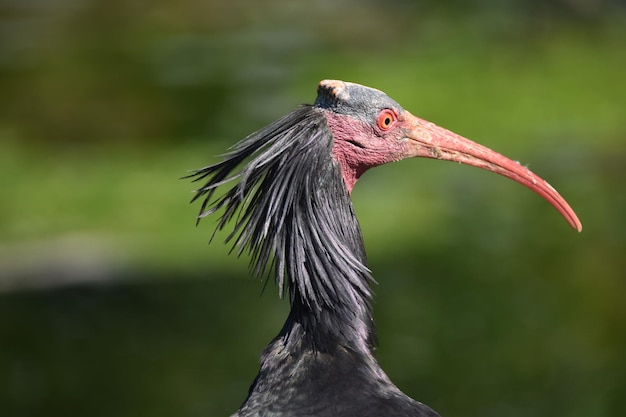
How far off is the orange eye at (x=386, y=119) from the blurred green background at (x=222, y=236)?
4.07m

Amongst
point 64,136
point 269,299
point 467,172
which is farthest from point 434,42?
point 269,299

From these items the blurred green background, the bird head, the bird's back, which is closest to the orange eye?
the bird head

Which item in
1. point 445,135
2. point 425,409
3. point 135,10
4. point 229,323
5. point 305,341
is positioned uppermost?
point 135,10

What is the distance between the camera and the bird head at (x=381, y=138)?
5012 mm

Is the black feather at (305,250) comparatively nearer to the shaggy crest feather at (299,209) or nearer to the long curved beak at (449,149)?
the shaggy crest feather at (299,209)

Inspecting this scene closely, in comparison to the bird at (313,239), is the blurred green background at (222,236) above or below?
above

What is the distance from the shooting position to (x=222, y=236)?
11523 mm

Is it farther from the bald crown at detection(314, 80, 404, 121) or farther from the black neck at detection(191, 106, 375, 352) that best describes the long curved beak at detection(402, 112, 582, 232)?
the black neck at detection(191, 106, 375, 352)

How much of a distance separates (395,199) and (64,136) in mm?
4343

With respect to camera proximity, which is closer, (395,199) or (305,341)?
(305,341)

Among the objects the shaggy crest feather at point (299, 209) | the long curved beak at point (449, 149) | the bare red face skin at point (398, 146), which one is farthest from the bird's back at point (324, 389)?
the long curved beak at point (449, 149)

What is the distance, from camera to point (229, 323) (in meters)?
10.2

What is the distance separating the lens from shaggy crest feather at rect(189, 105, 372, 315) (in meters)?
4.90

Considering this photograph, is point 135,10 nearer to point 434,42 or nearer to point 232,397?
point 434,42
